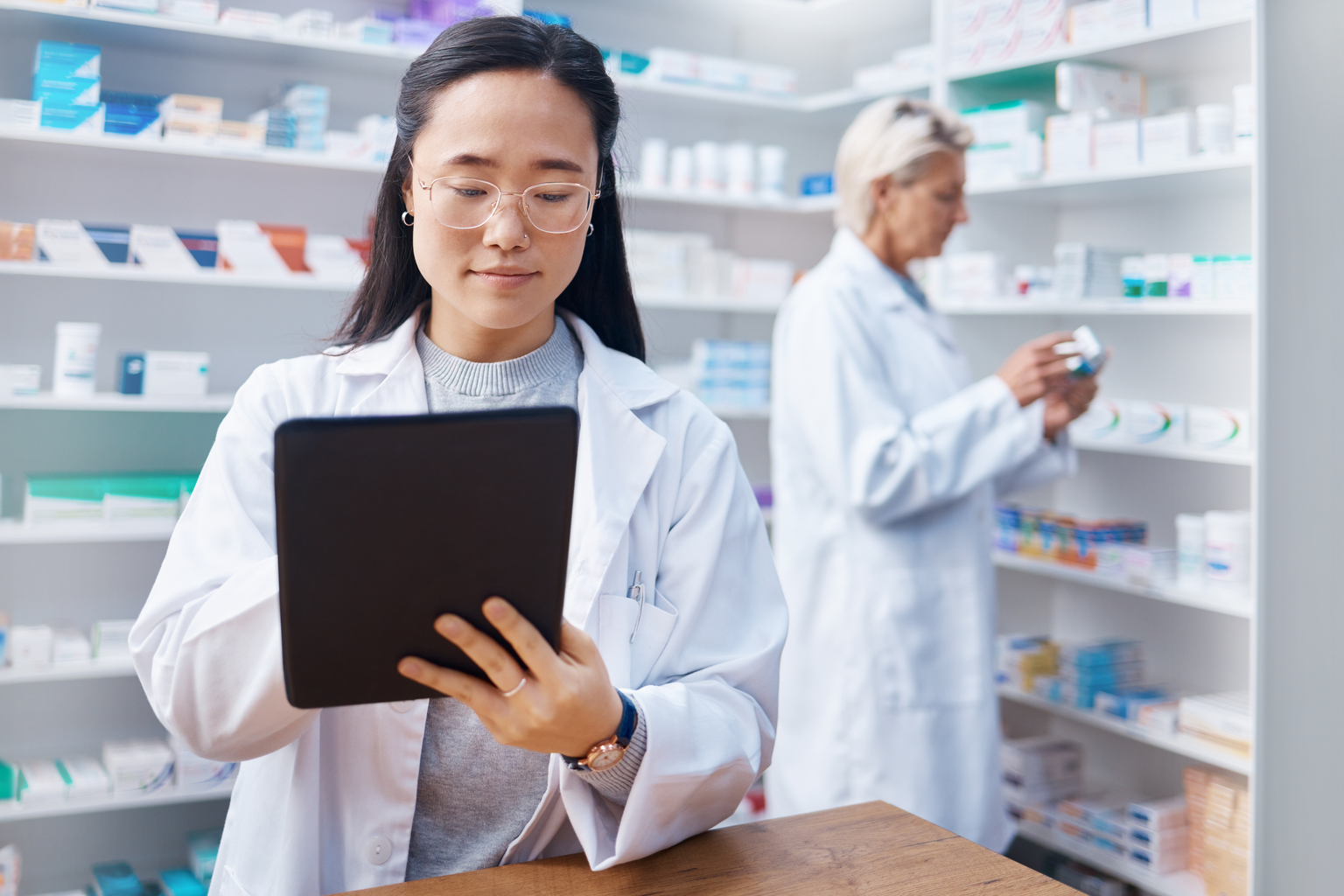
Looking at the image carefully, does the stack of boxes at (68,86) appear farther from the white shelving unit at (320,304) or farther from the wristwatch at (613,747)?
the wristwatch at (613,747)

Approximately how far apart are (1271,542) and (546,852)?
1691 mm

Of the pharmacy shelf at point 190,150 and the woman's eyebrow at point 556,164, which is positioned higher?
the pharmacy shelf at point 190,150

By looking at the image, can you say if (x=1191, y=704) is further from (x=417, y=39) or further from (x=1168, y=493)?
(x=417, y=39)

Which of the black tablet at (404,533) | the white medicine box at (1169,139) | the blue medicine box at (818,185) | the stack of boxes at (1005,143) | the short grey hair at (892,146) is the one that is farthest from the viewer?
the blue medicine box at (818,185)

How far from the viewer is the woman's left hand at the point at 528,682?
83cm

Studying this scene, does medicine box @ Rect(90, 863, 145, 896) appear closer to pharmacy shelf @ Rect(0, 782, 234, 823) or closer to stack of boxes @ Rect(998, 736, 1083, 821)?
pharmacy shelf @ Rect(0, 782, 234, 823)

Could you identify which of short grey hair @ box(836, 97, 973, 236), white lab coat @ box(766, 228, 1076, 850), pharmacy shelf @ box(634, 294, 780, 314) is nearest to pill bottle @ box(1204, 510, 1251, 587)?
white lab coat @ box(766, 228, 1076, 850)

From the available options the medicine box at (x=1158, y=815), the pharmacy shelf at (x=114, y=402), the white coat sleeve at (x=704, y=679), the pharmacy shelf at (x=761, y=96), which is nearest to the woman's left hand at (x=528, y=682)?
the white coat sleeve at (x=704, y=679)

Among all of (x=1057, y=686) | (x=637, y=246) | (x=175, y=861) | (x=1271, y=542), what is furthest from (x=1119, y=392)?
(x=175, y=861)

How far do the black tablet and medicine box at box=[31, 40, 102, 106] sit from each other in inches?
100

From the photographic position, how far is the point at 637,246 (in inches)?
139

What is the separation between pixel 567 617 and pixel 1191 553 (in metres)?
2.06

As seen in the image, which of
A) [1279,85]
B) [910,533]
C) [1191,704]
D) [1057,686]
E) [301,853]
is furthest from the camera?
[1057,686]

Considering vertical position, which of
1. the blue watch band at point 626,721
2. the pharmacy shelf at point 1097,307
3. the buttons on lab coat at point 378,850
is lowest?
the buttons on lab coat at point 378,850
